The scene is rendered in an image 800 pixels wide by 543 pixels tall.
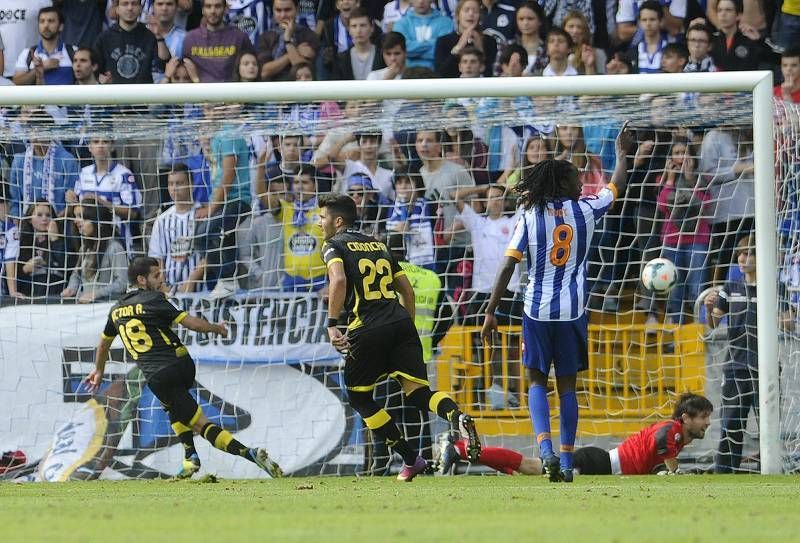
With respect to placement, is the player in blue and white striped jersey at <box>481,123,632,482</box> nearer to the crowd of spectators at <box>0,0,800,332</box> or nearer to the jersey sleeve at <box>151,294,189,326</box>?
the crowd of spectators at <box>0,0,800,332</box>

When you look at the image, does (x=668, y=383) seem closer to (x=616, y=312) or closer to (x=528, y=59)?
(x=616, y=312)

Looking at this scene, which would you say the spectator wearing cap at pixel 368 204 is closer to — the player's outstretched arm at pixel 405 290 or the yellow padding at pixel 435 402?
the player's outstretched arm at pixel 405 290

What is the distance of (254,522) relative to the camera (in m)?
5.50

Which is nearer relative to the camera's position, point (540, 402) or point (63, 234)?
point (540, 402)

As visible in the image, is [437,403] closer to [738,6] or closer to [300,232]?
[300,232]

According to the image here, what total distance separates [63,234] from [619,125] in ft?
15.3

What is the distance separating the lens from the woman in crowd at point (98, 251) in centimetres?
1105

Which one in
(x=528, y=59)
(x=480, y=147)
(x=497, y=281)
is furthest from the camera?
(x=528, y=59)

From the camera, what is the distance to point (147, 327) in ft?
31.4

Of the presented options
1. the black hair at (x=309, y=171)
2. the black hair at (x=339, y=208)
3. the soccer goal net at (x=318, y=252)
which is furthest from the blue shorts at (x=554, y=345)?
the black hair at (x=309, y=171)

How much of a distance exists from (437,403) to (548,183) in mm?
1545

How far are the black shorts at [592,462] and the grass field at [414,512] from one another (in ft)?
3.05

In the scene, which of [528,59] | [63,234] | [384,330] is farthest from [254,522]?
[528,59]

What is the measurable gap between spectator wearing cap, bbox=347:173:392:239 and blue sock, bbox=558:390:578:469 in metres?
3.21
